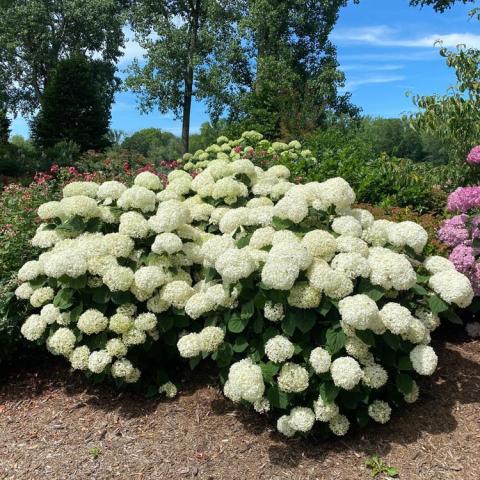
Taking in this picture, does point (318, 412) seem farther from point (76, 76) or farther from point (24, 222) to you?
point (76, 76)

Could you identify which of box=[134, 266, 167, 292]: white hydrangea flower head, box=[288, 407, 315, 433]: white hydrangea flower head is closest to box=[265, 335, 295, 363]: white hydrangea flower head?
box=[288, 407, 315, 433]: white hydrangea flower head

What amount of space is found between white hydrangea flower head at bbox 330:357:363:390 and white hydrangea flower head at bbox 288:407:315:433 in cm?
31

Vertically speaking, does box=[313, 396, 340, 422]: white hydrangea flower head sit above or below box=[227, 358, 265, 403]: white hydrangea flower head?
below

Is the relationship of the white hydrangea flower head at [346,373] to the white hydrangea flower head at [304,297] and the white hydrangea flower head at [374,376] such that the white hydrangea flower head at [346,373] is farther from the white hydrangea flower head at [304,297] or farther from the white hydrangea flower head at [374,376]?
the white hydrangea flower head at [304,297]

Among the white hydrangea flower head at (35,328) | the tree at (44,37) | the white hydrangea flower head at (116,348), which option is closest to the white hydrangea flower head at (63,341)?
the white hydrangea flower head at (35,328)

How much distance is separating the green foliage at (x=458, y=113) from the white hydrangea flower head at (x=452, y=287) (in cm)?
297

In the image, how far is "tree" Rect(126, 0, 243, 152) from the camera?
23.1 m

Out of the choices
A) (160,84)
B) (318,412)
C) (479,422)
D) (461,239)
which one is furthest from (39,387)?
(160,84)

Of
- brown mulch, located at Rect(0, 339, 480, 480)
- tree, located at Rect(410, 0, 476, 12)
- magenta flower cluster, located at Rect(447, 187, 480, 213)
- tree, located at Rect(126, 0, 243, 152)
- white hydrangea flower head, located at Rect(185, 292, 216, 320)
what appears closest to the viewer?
brown mulch, located at Rect(0, 339, 480, 480)

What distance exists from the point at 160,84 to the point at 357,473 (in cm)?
2226

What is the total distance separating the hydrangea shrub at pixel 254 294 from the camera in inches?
121

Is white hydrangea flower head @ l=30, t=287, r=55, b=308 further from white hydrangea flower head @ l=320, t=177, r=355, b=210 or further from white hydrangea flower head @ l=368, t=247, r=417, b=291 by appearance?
white hydrangea flower head @ l=368, t=247, r=417, b=291

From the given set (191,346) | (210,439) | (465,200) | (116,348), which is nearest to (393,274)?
(191,346)

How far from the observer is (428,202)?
618 centimetres
